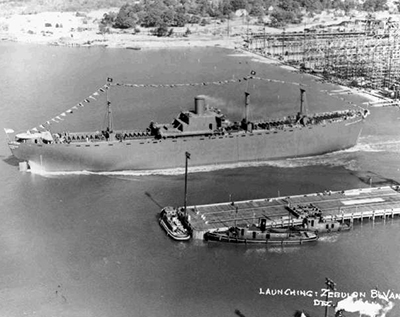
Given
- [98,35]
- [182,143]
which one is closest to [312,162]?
[182,143]

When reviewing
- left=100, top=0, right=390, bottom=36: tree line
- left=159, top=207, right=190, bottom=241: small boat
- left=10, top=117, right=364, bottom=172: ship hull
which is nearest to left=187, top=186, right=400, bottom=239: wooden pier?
left=159, top=207, right=190, bottom=241: small boat

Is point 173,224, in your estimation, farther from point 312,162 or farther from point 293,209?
point 312,162

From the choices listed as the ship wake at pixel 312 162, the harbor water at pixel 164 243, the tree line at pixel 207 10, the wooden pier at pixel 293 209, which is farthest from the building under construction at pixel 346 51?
the wooden pier at pixel 293 209

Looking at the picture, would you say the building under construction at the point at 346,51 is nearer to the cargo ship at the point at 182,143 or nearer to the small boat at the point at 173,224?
the cargo ship at the point at 182,143

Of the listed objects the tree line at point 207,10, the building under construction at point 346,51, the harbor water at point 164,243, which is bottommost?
the harbor water at point 164,243

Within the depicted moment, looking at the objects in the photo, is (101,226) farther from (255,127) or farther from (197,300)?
(255,127)

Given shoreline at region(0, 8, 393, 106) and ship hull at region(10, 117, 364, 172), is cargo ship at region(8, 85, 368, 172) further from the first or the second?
shoreline at region(0, 8, 393, 106)
